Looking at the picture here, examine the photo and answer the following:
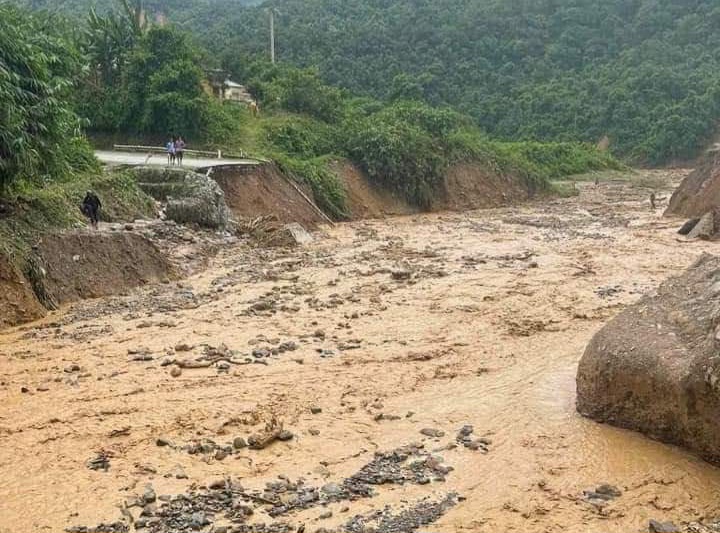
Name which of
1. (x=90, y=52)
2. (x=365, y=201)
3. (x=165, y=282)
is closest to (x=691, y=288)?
(x=165, y=282)

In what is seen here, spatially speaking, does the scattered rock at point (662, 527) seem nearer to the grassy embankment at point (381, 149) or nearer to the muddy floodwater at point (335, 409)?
the muddy floodwater at point (335, 409)

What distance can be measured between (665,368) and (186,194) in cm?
1829

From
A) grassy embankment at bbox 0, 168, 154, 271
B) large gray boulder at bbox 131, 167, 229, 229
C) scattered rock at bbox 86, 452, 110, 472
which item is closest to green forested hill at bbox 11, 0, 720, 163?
large gray boulder at bbox 131, 167, 229, 229

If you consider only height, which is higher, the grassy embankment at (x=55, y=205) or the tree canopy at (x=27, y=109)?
the tree canopy at (x=27, y=109)

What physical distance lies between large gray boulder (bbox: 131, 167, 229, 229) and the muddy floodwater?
4.17 metres

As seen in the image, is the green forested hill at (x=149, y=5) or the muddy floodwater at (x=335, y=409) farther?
the green forested hill at (x=149, y=5)

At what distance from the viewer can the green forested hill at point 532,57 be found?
6519 centimetres

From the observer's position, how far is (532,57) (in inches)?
2990

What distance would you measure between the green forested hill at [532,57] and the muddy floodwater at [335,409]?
47.6 m

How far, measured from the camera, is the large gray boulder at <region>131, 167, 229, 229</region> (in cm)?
2300

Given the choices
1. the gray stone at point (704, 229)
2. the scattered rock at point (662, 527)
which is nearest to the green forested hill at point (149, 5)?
the gray stone at point (704, 229)

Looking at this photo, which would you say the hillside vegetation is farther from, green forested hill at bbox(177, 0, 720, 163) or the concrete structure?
green forested hill at bbox(177, 0, 720, 163)

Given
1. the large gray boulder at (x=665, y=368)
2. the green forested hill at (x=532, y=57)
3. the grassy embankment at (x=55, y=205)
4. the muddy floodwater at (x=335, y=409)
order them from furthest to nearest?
the green forested hill at (x=532, y=57)
the grassy embankment at (x=55, y=205)
the large gray boulder at (x=665, y=368)
the muddy floodwater at (x=335, y=409)

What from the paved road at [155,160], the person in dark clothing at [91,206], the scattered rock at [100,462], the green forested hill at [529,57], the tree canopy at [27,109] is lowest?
the scattered rock at [100,462]
